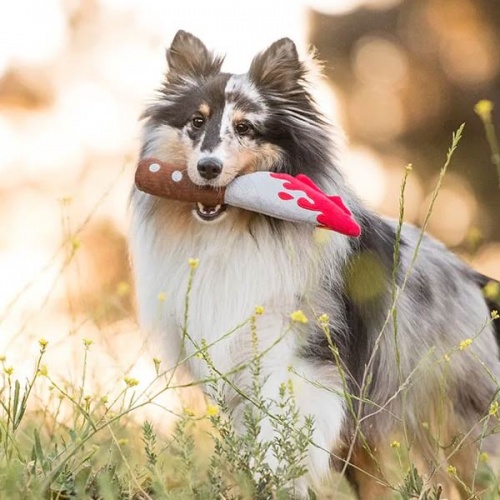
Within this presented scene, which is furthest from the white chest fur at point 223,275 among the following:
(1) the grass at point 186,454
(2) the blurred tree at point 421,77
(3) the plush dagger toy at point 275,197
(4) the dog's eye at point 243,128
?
(2) the blurred tree at point 421,77

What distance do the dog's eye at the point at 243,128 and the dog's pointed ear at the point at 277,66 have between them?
12.4 inches

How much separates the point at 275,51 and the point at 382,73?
8807mm

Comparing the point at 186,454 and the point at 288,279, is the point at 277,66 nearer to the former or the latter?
the point at 288,279

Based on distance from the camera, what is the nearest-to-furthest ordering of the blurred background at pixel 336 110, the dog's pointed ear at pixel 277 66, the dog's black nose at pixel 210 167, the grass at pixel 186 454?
the grass at pixel 186 454, the dog's black nose at pixel 210 167, the dog's pointed ear at pixel 277 66, the blurred background at pixel 336 110

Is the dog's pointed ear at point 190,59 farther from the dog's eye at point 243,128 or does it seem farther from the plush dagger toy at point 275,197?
the plush dagger toy at point 275,197

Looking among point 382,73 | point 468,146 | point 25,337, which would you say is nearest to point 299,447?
point 25,337

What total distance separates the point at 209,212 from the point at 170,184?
0.21 metres

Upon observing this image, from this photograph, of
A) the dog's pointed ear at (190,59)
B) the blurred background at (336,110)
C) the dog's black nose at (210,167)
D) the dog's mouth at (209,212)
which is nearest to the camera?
the dog's black nose at (210,167)

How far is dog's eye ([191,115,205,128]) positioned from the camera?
5.43 meters

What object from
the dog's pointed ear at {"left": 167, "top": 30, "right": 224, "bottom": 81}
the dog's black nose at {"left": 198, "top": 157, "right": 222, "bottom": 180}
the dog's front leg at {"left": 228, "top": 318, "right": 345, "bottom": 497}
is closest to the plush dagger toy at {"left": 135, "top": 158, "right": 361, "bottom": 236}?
the dog's black nose at {"left": 198, "top": 157, "right": 222, "bottom": 180}

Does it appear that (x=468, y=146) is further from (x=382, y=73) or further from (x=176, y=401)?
(x=176, y=401)

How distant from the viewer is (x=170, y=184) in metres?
5.38

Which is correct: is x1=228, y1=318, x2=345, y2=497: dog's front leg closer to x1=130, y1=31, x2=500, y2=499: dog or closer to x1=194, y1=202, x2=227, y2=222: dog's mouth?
x1=130, y1=31, x2=500, y2=499: dog

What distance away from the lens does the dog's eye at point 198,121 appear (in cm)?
543
